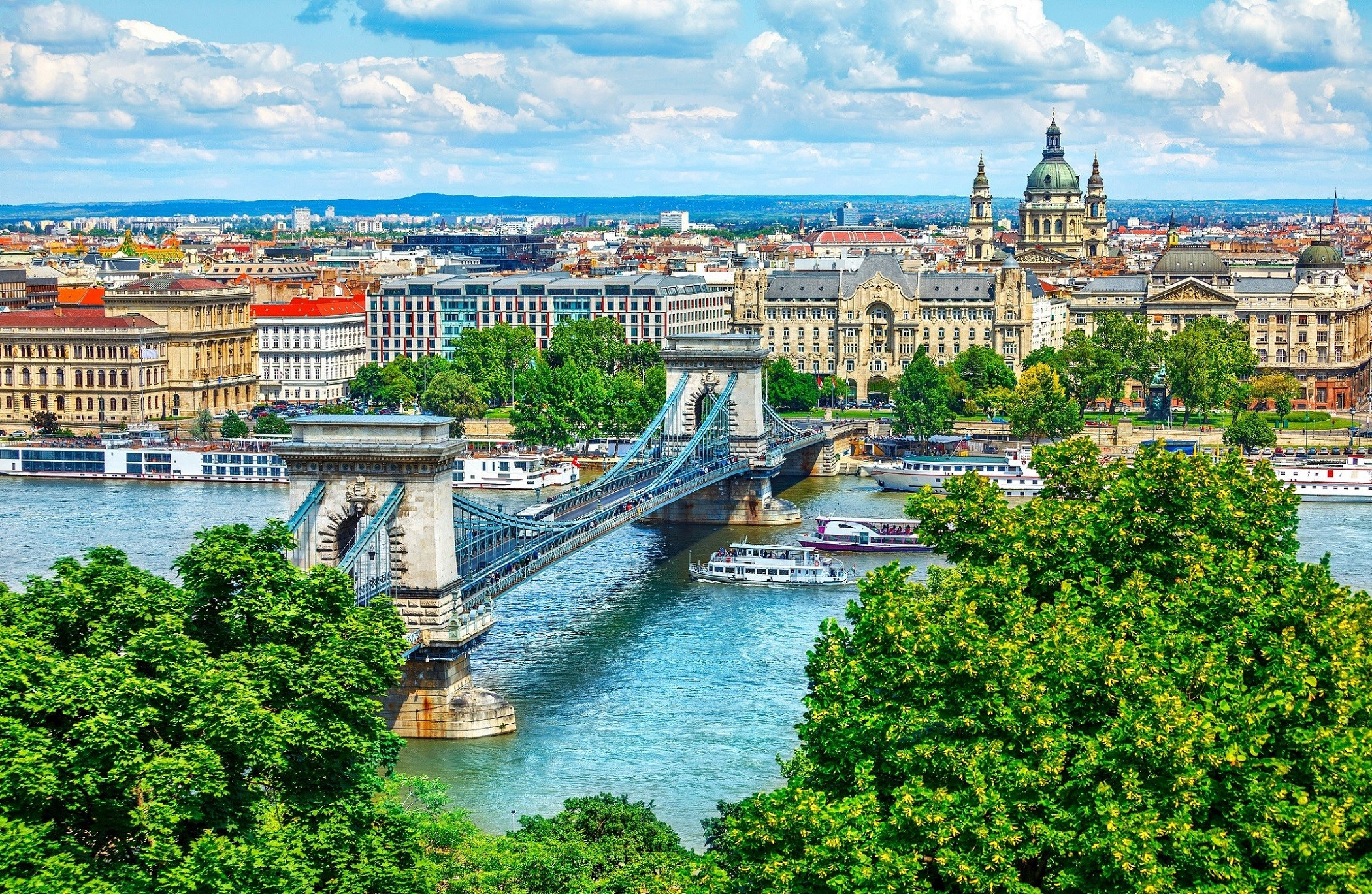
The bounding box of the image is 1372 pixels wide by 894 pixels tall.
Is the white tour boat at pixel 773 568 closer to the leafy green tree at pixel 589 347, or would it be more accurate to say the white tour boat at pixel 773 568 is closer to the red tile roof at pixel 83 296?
the leafy green tree at pixel 589 347

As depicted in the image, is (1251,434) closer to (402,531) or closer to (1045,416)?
(1045,416)

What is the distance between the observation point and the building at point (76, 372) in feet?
265

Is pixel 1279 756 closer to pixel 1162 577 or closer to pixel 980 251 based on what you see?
pixel 1162 577

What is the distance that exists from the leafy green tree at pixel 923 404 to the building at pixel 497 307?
1936 centimetres

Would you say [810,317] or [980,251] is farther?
[980,251]

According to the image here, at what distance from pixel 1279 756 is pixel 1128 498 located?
20.9 ft

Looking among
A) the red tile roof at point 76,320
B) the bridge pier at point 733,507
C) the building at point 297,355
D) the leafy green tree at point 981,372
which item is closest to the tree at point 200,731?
the bridge pier at point 733,507

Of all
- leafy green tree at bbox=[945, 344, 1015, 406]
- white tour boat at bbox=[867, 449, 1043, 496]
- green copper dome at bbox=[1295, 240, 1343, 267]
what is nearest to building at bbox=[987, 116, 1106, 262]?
green copper dome at bbox=[1295, 240, 1343, 267]

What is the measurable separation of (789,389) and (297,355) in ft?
74.7

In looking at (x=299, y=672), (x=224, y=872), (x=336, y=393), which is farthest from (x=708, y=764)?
(x=336, y=393)

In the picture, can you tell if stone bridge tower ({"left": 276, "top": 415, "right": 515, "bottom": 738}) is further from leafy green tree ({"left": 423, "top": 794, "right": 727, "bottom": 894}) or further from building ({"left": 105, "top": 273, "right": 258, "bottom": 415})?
building ({"left": 105, "top": 273, "right": 258, "bottom": 415})

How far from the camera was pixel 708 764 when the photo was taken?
3045 cm

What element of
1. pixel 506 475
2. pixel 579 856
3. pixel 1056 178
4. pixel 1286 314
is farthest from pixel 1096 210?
pixel 579 856

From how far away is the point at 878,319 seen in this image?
91.6 metres
